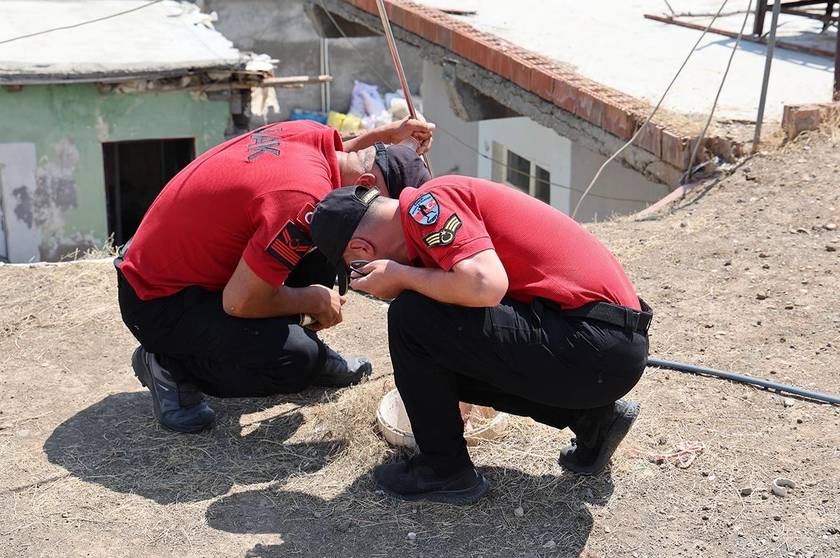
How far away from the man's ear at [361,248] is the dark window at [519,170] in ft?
24.4

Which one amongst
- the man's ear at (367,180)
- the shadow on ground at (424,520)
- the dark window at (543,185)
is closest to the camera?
the shadow on ground at (424,520)

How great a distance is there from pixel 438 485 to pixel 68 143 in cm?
921

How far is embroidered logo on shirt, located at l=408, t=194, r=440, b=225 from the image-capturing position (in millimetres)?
2809

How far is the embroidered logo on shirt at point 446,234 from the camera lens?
279 centimetres

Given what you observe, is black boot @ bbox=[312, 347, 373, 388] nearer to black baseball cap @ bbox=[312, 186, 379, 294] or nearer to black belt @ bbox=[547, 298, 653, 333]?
black baseball cap @ bbox=[312, 186, 379, 294]

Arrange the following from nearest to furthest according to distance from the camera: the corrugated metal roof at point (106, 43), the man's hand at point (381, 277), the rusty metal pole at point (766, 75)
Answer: the man's hand at point (381, 277) < the rusty metal pole at point (766, 75) < the corrugated metal roof at point (106, 43)

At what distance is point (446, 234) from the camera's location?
2795mm

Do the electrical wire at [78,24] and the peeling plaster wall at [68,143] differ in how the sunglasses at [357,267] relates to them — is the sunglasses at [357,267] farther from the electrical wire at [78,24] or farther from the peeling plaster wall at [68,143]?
the electrical wire at [78,24]

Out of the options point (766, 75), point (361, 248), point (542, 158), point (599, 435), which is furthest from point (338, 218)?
point (542, 158)

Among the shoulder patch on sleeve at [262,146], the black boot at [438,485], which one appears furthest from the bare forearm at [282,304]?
the black boot at [438,485]

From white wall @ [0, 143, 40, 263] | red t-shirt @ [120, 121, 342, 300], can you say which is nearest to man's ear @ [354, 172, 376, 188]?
red t-shirt @ [120, 121, 342, 300]

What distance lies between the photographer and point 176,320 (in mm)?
3617

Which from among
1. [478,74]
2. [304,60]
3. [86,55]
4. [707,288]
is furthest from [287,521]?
[304,60]

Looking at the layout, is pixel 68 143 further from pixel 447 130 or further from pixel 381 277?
pixel 381 277
